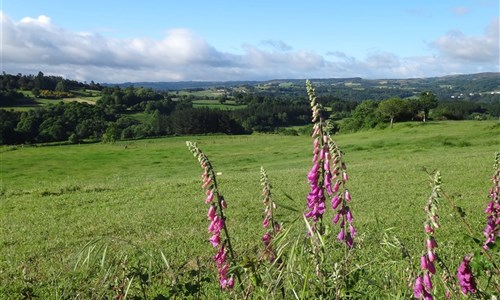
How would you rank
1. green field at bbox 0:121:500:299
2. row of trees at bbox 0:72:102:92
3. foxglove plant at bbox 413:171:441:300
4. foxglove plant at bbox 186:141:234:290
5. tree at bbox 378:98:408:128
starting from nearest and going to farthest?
foxglove plant at bbox 413:171:441:300 < foxglove plant at bbox 186:141:234:290 < green field at bbox 0:121:500:299 < tree at bbox 378:98:408:128 < row of trees at bbox 0:72:102:92

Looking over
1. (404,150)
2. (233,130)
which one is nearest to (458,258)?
(404,150)

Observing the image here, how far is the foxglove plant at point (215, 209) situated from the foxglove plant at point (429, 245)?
1.05 metres

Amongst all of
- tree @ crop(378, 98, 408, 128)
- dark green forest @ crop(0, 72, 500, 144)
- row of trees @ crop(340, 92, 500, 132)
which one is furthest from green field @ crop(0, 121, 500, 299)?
row of trees @ crop(340, 92, 500, 132)

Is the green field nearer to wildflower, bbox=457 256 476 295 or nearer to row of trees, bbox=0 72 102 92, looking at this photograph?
wildflower, bbox=457 256 476 295

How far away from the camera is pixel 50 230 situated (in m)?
13.8

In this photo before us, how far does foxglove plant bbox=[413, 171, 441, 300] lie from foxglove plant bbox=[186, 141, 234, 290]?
1.05m

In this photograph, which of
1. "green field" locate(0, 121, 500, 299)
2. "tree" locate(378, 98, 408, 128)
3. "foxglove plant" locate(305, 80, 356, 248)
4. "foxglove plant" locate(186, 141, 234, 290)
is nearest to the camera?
"foxglove plant" locate(186, 141, 234, 290)

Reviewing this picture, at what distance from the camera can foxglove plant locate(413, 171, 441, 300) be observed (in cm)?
236

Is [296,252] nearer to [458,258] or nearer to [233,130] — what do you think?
[458,258]

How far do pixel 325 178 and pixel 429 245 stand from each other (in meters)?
0.82

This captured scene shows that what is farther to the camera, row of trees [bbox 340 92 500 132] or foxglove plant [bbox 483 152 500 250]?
row of trees [bbox 340 92 500 132]

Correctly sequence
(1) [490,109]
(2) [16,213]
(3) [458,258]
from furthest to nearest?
(1) [490,109] → (2) [16,213] → (3) [458,258]

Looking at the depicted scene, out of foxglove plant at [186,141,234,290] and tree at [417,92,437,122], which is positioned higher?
foxglove plant at [186,141,234,290]

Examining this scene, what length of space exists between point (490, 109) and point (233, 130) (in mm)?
83630
